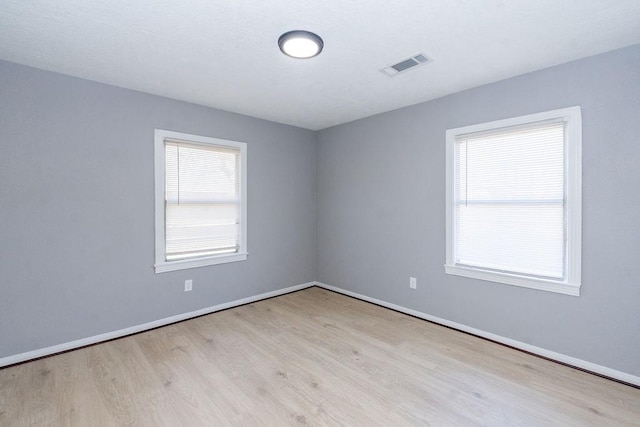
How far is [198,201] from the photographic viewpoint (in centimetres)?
350

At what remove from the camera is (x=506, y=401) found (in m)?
2.00

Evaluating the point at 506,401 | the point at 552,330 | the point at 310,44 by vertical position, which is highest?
the point at 310,44

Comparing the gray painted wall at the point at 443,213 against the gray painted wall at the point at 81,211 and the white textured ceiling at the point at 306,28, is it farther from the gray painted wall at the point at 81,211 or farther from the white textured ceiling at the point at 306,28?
the gray painted wall at the point at 81,211

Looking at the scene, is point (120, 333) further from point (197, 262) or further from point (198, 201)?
point (198, 201)

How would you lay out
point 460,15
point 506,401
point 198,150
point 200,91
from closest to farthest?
point 460,15 < point 506,401 < point 200,91 < point 198,150

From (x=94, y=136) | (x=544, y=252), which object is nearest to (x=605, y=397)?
(x=544, y=252)

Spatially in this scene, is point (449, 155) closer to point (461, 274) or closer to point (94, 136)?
point (461, 274)

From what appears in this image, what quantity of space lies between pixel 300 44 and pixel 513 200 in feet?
7.61

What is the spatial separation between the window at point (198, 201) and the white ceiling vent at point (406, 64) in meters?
2.08

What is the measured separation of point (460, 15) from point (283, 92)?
69.9 inches

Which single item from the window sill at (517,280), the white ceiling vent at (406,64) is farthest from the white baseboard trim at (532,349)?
the white ceiling vent at (406,64)

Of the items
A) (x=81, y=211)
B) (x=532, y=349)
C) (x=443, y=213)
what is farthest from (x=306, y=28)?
(x=532, y=349)

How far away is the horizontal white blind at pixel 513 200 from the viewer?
2.53m

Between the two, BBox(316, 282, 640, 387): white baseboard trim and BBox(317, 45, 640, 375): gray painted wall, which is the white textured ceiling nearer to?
BBox(317, 45, 640, 375): gray painted wall
